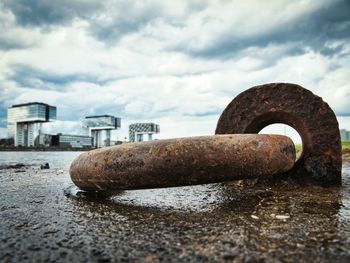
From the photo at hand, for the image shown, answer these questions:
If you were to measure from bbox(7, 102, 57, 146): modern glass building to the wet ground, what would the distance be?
120 meters

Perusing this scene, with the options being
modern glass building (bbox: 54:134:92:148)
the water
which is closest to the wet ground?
the water

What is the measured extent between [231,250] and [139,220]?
33.1 inches

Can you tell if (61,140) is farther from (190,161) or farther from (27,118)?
(190,161)

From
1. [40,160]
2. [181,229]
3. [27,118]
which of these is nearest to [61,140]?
[27,118]

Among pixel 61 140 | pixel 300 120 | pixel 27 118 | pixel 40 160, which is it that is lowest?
pixel 40 160

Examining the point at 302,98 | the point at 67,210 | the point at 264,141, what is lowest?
the point at 67,210

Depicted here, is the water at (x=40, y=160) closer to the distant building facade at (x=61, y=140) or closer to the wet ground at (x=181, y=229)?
the wet ground at (x=181, y=229)

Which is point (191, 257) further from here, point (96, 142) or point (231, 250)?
point (96, 142)

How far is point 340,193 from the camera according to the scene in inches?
119

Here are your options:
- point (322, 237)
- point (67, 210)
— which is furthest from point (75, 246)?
point (322, 237)

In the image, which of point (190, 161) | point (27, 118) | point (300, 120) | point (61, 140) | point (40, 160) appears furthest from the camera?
point (27, 118)

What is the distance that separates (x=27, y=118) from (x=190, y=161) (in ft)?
421

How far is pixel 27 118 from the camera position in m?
115

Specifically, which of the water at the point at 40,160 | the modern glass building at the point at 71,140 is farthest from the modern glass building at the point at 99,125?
the water at the point at 40,160
